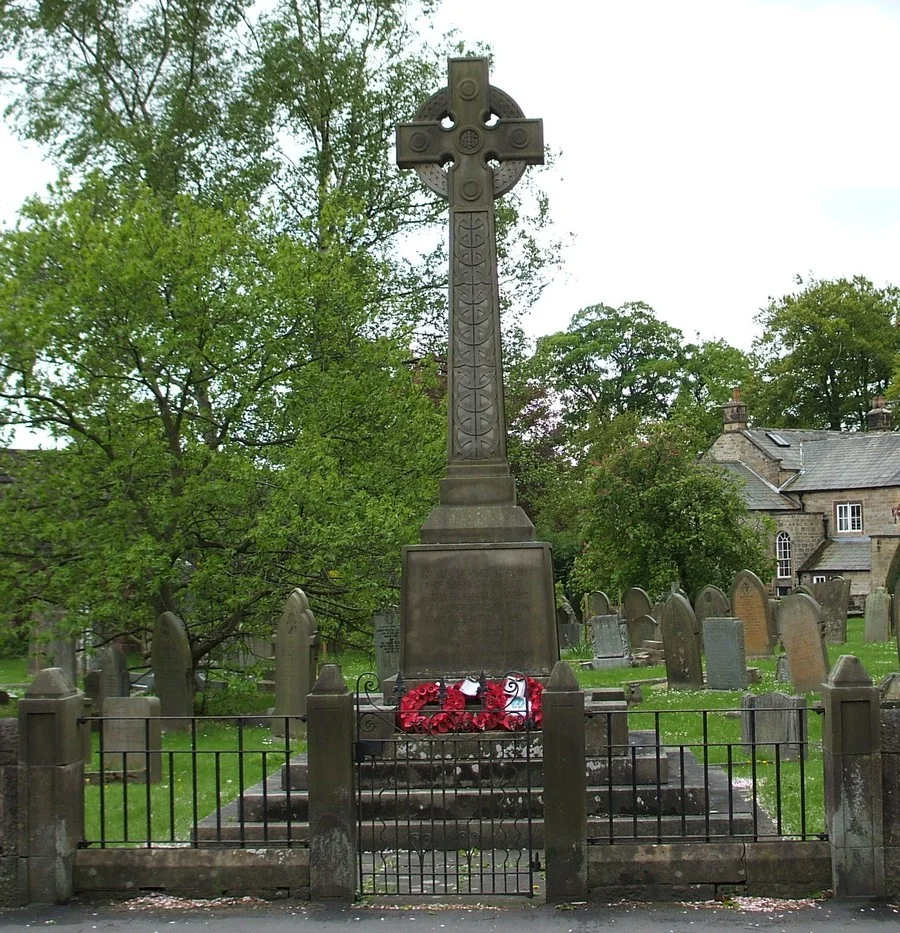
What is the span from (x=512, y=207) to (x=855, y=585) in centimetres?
2627

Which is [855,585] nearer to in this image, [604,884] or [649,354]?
[649,354]

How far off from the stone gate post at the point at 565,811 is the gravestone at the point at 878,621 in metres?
21.8

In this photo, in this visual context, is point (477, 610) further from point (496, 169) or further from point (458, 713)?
point (496, 169)

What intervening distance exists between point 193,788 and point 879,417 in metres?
51.2

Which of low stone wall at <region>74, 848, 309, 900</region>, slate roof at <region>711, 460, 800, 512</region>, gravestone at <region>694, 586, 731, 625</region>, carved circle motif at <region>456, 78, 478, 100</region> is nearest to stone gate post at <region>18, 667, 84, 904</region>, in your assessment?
low stone wall at <region>74, 848, 309, 900</region>

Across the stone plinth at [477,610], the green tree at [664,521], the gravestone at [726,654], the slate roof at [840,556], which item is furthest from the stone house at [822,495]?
the stone plinth at [477,610]

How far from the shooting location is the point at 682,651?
20.0 m

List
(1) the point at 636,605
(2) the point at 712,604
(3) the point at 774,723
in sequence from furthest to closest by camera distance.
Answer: (1) the point at 636,605, (2) the point at 712,604, (3) the point at 774,723

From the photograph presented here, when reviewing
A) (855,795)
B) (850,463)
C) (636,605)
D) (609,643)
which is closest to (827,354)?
(850,463)

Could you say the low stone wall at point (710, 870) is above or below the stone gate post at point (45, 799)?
below

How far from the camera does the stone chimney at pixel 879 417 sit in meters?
55.4

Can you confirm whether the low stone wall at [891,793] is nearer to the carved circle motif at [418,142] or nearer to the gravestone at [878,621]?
the carved circle motif at [418,142]

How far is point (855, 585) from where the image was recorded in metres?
49.2

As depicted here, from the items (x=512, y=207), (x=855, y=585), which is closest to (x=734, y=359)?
(x=855, y=585)
